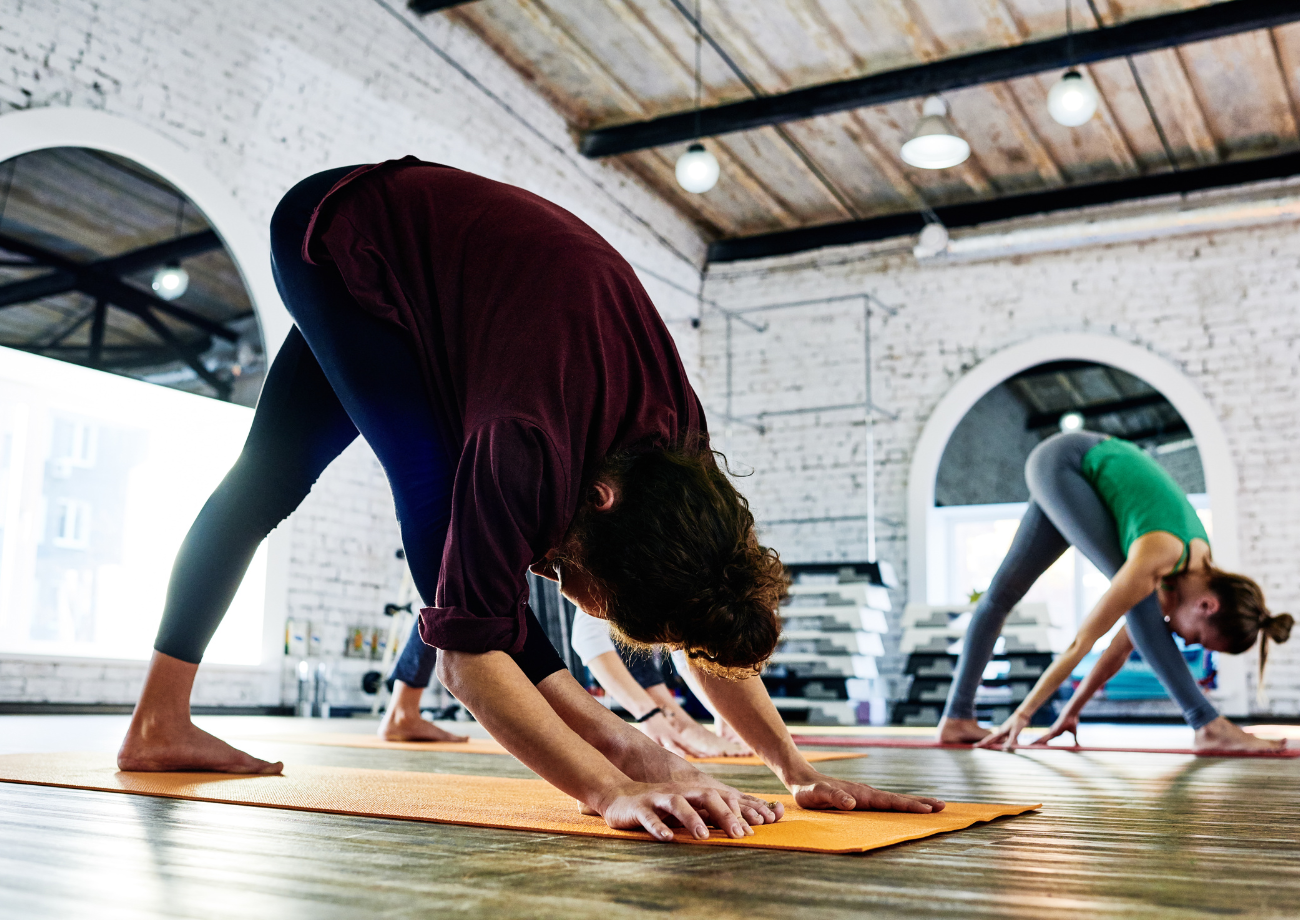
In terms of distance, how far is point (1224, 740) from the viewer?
3150 millimetres

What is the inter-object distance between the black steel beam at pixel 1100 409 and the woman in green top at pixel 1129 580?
17.8 ft

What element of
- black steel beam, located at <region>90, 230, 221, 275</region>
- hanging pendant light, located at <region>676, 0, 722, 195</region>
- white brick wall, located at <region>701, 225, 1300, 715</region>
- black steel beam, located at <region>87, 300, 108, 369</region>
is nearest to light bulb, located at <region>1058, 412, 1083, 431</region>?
white brick wall, located at <region>701, 225, 1300, 715</region>

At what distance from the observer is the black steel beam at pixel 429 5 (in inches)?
277

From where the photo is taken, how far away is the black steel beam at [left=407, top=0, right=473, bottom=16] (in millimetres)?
7031

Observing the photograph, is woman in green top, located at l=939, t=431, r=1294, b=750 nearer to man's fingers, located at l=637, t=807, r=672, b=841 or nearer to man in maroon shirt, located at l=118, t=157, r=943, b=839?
man in maroon shirt, located at l=118, t=157, r=943, b=839

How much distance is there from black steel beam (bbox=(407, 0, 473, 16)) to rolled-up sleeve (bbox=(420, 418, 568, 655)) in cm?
646

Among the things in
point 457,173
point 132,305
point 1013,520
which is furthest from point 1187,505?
point 1013,520

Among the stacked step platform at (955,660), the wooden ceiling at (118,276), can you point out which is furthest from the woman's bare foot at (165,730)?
the stacked step platform at (955,660)

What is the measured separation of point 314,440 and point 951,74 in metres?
6.26

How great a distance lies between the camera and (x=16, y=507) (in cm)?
532

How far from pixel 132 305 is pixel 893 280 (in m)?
5.80

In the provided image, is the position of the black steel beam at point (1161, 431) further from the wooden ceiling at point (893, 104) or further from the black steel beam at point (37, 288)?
the black steel beam at point (37, 288)

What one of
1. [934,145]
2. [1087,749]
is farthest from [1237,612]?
[934,145]

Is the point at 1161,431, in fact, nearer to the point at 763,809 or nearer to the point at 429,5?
the point at 429,5
